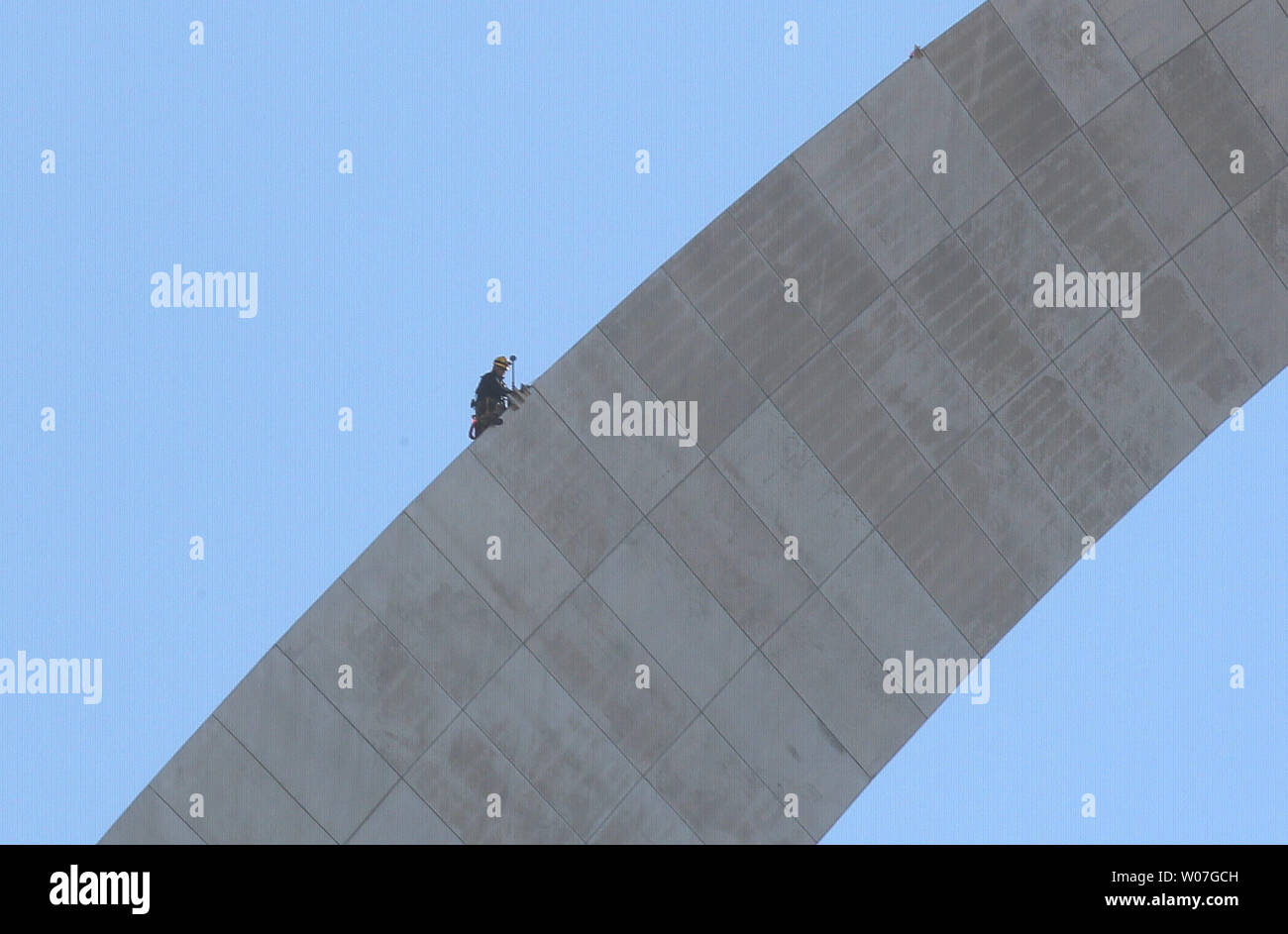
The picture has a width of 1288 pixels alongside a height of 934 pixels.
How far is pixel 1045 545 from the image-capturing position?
96.0 feet

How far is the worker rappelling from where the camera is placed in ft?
86.7

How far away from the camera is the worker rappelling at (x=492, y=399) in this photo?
26.4 metres

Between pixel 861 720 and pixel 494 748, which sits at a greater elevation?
pixel 494 748

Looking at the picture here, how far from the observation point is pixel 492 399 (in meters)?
26.5

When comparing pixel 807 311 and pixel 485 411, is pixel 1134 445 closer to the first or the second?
pixel 807 311

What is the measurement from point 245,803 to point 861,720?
32.4 ft
